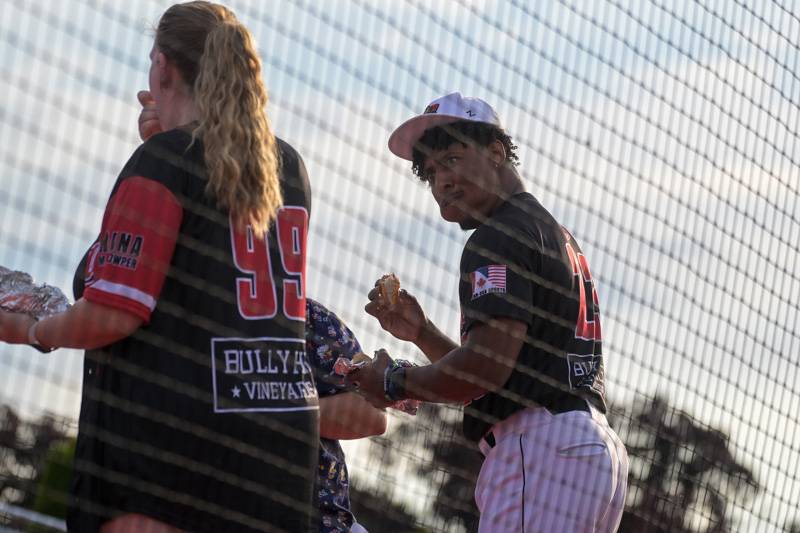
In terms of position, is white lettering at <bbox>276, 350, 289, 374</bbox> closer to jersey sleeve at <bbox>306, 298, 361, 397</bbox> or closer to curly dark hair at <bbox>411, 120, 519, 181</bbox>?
jersey sleeve at <bbox>306, 298, 361, 397</bbox>

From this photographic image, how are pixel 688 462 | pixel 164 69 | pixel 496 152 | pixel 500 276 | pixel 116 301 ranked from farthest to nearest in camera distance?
pixel 688 462 < pixel 496 152 < pixel 500 276 < pixel 164 69 < pixel 116 301

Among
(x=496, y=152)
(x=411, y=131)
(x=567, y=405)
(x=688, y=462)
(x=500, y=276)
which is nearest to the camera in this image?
(x=500, y=276)

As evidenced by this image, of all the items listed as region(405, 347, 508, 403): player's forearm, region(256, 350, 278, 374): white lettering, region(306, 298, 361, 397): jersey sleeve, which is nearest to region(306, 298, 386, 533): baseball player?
region(306, 298, 361, 397): jersey sleeve

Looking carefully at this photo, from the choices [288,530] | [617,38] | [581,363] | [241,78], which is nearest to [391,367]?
[581,363]

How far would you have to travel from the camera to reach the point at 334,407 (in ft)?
9.96

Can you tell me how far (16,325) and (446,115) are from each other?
1.25 metres

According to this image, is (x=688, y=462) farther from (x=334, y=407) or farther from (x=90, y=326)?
(x=90, y=326)

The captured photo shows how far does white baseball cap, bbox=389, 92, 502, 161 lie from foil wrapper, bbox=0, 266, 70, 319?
114 centimetres

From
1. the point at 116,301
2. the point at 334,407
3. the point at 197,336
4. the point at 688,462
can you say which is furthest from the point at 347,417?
the point at 688,462

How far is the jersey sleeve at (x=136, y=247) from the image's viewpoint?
2365 millimetres

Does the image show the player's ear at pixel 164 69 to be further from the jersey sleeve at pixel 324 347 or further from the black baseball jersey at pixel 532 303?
the black baseball jersey at pixel 532 303

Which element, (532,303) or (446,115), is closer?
(532,303)

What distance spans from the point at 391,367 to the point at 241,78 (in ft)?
2.72

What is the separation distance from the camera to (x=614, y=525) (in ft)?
10.6
